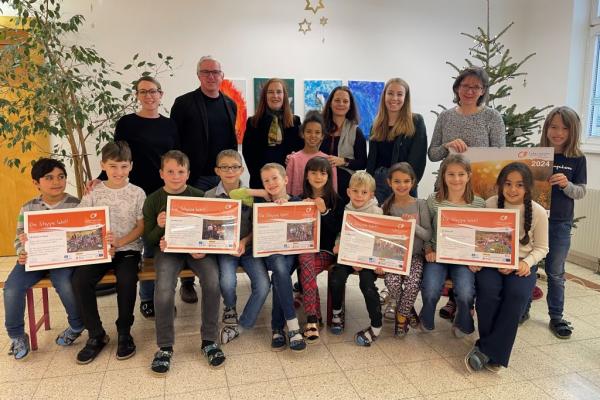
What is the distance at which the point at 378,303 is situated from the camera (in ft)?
9.35

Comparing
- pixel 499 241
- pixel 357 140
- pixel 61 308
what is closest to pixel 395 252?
pixel 499 241

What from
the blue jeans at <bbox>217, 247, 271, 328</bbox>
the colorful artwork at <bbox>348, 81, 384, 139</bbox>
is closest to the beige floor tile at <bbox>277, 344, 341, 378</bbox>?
the blue jeans at <bbox>217, 247, 271, 328</bbox>

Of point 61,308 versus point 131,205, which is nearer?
point 131,205

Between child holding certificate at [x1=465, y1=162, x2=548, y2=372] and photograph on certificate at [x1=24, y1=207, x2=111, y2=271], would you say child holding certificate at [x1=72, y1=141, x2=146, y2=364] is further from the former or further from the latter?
child holding certificate at [x1=465, y1=162, x2=548, y2=372]

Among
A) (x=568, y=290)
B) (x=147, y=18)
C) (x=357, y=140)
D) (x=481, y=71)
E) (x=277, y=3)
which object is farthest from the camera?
(x=277, y=3)

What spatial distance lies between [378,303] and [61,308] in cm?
259

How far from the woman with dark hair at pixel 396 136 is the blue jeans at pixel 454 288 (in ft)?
2.24

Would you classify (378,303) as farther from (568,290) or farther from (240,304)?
(568,290)

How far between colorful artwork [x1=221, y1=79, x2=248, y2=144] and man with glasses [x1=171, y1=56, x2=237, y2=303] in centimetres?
155

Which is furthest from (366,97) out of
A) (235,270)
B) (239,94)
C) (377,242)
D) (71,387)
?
(71,387)

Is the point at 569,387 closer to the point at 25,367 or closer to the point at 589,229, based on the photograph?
the point at 589,229

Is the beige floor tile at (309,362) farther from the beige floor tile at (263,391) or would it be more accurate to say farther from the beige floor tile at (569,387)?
the beige floor tile at (569,387)

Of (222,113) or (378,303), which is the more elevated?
(222,113)

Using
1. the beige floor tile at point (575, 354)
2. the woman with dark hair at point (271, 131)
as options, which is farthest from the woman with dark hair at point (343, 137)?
the beige floor tile at point (575, 354)
